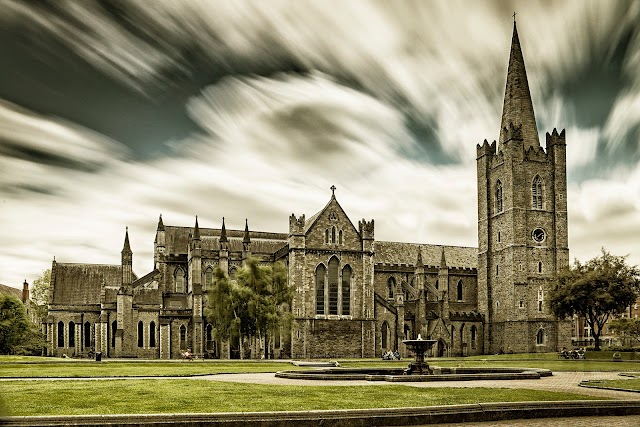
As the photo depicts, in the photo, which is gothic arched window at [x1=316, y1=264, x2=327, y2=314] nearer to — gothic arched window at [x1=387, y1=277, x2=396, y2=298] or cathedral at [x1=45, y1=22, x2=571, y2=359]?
cathedral at [x1=45, y1=22, x2=571, y2=359]

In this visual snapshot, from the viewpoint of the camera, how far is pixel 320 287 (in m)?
79.1

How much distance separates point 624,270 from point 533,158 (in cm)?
2149

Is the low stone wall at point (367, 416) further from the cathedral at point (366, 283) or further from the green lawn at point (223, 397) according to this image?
the cathedral at point (366, 283)

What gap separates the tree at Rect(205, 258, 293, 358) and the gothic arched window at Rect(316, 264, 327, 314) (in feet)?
34.8

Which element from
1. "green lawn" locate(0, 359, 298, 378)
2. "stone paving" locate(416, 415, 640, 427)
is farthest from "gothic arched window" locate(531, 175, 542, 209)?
"stone paving" locate(416, 415, 640, 427)

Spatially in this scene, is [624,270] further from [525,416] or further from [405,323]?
[525,416]

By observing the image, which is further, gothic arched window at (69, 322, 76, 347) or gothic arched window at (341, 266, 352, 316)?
gothic arched window at (69, 322, 76, 347)

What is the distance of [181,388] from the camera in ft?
76.6

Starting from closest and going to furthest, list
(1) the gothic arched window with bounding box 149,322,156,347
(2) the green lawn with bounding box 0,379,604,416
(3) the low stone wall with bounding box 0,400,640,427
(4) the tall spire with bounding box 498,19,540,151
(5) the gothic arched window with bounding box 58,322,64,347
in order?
(3) the low stone wall with bounding box 0,400,640,427
(2) the green lawn with bounding box 0,379,604,416
(1) the gothic arched window with bounding box 149,322,156,347
(5) the gothic arched window with bounding box 58,322,64,347
(4) the tall spire with bounding box 498,19,540,151

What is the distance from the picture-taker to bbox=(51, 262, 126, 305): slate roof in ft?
284

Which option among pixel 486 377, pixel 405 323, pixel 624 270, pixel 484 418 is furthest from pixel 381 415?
pixel 405 323

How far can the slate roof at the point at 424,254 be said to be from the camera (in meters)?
95.8

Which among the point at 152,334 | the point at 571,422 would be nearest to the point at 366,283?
the point at 152,334

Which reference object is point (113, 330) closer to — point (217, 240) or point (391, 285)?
point (217, 240)
